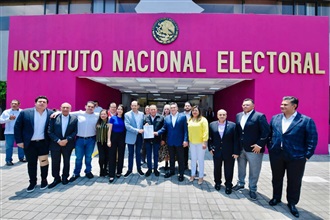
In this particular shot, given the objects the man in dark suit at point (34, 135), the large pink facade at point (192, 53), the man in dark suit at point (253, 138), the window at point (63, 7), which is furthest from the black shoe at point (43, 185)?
the window at point (63, 7)

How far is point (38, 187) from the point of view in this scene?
150 inches

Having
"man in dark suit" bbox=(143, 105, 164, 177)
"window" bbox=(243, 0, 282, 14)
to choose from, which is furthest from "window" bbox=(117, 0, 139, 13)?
"man in dark suit" bbox=(143, 105, 164, 177)

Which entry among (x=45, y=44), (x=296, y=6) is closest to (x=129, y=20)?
(x=45, y=44)

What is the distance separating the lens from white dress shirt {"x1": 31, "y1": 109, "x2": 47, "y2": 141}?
11.9 ft

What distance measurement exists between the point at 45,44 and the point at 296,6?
11.2m

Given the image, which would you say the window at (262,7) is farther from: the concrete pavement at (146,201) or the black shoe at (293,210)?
the black shoe at (293,210)

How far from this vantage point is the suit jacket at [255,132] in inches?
131

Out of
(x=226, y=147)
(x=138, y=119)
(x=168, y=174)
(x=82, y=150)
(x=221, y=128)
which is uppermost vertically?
(x=138, y=119)

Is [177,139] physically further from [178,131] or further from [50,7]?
[50,7]

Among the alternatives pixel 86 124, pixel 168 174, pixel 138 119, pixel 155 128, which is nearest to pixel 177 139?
pixel 155 128

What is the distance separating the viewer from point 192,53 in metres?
6.94

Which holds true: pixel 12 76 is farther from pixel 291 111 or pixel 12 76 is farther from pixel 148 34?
pixel 291 111

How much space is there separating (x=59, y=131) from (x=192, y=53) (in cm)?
508

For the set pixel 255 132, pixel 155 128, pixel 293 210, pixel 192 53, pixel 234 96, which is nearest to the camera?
pixel 293 210
